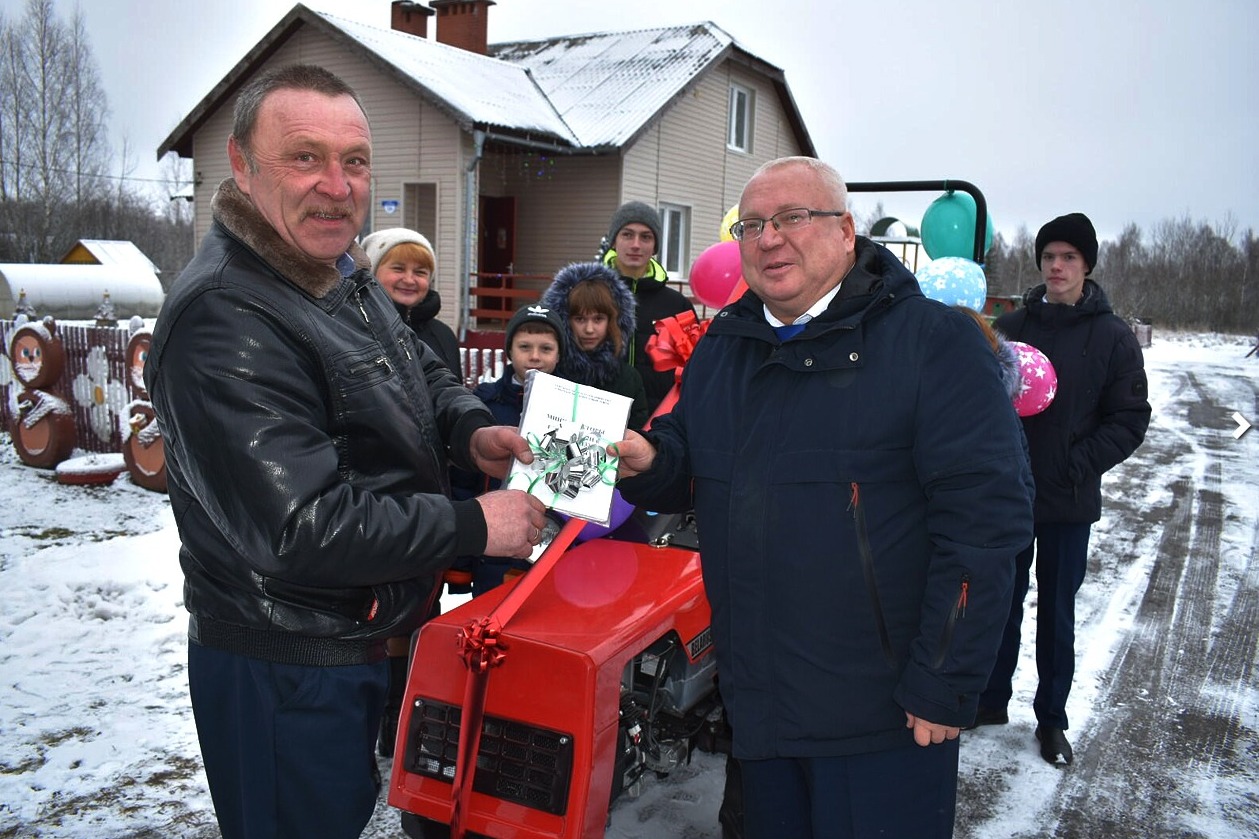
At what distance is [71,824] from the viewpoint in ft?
10.4

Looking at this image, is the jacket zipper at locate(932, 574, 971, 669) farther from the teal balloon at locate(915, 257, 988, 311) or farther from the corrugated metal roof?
the corrugated metal roof

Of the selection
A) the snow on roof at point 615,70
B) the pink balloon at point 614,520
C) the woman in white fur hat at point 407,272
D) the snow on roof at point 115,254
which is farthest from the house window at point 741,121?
the pink balloon at point 614,520

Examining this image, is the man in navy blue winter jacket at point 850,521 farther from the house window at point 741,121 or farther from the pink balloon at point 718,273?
the house window at point 741,121

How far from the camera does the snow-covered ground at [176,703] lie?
3.36 m

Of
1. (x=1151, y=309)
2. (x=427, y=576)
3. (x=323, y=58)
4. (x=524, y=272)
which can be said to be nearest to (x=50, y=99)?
(x=323, y=58)

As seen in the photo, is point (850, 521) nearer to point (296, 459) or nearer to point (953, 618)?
point (953, 618)

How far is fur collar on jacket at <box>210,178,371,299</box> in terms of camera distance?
188 cm

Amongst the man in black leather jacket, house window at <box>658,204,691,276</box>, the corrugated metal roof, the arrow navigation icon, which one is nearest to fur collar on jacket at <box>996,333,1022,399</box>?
the man in black leather jacket

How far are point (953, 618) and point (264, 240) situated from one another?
1.67m

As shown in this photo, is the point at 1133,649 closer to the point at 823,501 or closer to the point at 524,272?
the point at 823,501

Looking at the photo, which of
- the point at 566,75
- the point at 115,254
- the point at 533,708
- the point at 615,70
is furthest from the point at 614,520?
the point at 115,254

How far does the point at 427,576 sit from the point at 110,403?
26.8 feet

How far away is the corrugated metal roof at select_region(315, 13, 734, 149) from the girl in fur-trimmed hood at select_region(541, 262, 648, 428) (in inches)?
464

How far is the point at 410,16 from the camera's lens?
20859 millimetres
